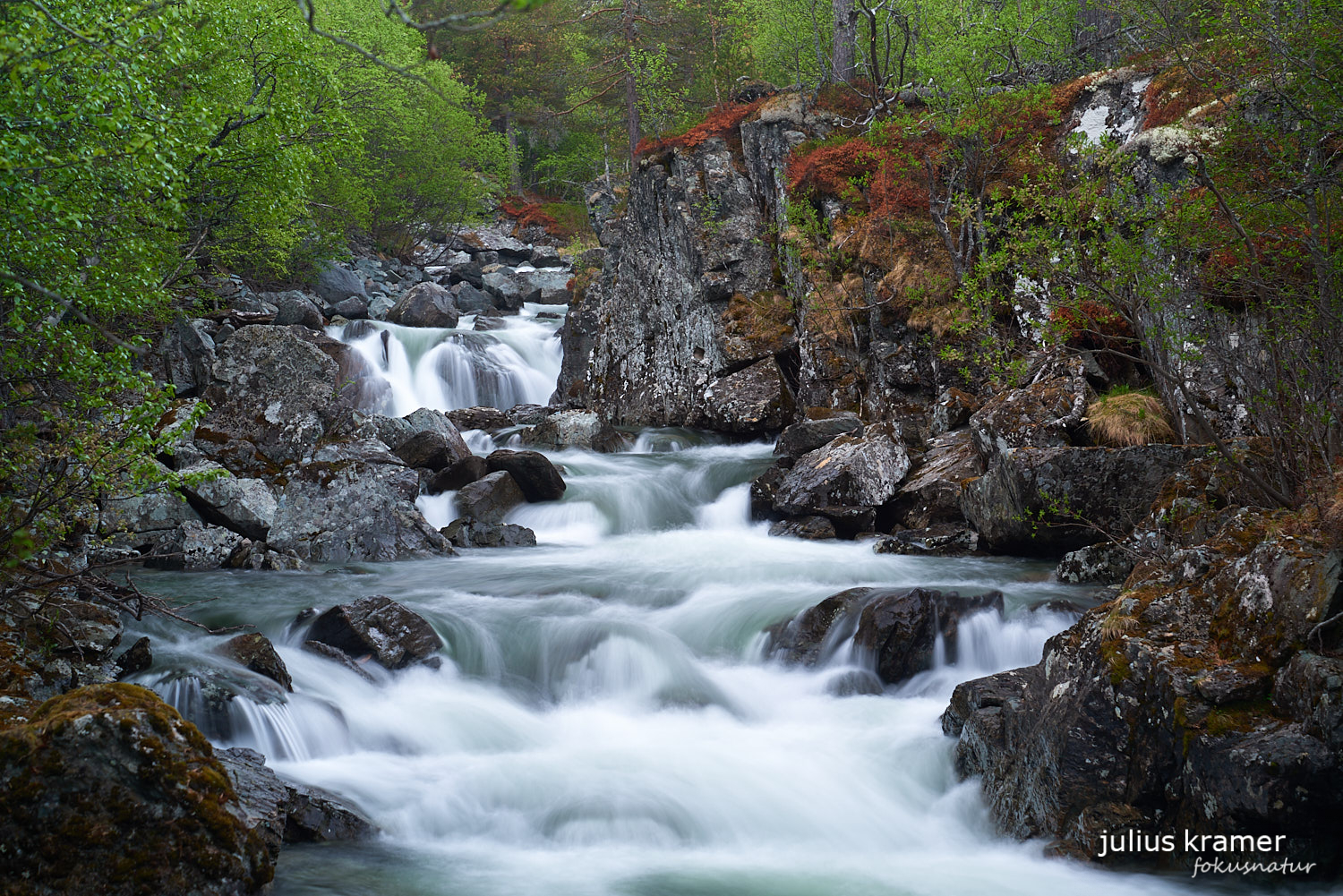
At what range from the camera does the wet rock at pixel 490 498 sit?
619 inches

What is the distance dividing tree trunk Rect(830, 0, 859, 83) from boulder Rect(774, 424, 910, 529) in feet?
42.3

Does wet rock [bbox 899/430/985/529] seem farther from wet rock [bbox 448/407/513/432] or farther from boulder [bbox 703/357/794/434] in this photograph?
wet rock [bbox 448/407/513/432]

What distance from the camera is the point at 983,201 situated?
16.9 metres

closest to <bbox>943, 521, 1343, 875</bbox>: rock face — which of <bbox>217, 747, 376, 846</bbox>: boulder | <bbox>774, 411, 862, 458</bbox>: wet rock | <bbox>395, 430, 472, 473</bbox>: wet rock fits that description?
<bbox>217, 747, 376, 846</bbox>: boulder

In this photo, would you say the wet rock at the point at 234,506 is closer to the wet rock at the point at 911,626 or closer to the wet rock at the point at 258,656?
the wet rock at the point at 258,656

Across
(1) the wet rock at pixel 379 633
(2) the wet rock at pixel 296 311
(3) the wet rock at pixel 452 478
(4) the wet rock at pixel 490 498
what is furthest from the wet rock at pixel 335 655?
(2) the wet rock at pixel 296 311

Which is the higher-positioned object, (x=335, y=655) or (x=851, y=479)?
(x=851, y=479)

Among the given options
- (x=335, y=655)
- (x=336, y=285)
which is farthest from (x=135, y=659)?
(x=336, y=285)

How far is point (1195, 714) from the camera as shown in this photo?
5.00 metres

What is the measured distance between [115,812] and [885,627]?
6.68 m

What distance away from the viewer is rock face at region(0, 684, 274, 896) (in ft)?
13.9

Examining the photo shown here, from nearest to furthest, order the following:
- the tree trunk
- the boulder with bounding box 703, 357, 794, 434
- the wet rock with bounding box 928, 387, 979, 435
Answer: the wet rock with bounding box 928, 387, 979, 435 < the boulder with bounding box 703, 357, 794, 434 < the tree trunk

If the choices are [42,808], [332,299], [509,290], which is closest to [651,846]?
[42,808]

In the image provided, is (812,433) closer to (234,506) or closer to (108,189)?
(234,506)
